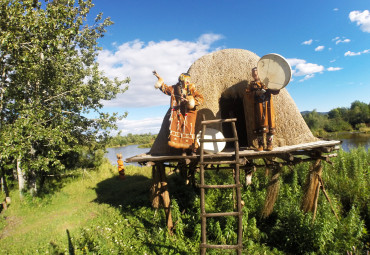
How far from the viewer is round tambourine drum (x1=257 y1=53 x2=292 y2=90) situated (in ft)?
15.0

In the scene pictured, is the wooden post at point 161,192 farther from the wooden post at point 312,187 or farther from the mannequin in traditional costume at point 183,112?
the wooden post at point 312,187

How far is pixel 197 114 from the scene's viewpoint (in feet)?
19.4

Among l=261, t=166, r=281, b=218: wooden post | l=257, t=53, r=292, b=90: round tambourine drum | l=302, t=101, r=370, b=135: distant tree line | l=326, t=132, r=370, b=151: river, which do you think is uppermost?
l=257, t=53, r=292, b=90: round tambourine drum

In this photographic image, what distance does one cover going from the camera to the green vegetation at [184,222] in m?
5.40

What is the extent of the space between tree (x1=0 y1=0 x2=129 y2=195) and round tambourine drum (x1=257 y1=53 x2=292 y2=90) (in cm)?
705

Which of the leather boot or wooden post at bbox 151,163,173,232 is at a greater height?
the leather boot

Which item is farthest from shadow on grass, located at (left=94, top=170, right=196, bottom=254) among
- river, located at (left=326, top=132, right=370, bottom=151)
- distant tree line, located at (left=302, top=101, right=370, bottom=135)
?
distant tree line, located at (left=302, top=101, right=370, bottom=135)

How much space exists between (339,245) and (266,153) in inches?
120

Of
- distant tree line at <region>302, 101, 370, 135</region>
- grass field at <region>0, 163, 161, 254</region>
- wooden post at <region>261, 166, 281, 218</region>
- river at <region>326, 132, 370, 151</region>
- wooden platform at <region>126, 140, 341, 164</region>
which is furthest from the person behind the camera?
distant tree line at <region>302, 101, 370, 135</region>

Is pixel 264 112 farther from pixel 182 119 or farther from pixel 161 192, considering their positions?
pixel 161 192


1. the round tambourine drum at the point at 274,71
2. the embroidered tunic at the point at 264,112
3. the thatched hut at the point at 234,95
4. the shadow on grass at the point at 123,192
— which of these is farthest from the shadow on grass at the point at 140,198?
the round tambourine drum at the point at 274,71

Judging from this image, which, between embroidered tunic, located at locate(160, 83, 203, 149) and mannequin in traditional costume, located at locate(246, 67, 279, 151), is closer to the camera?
mannequin in traditional costume, located at locate(246, 67, 279, 151)

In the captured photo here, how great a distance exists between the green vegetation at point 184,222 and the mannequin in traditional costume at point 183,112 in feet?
7.86

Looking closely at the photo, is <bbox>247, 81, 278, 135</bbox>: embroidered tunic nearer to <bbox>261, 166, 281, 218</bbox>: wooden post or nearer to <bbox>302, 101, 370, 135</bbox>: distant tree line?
<bbox>261, 166, 281, 218</bbox>: wooden post
